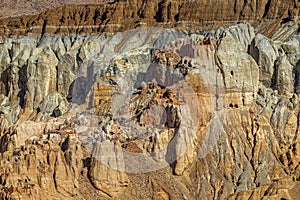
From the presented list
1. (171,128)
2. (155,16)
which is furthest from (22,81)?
(171,128)

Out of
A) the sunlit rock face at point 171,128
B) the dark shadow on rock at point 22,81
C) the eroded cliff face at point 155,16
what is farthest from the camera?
the dark shadow on rock at point 22,81

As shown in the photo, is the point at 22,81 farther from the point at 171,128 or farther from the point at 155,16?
the point at 171,128

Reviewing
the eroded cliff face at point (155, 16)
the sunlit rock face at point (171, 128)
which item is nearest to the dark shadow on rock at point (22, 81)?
the sunlit rock face at point (171, 128)

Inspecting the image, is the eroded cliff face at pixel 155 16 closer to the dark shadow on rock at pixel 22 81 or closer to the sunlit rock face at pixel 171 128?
the sunlit rock face at pixel 171 128

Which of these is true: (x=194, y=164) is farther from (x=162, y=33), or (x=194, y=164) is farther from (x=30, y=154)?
(x=162, y=33)

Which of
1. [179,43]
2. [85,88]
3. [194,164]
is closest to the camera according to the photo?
[194,164]

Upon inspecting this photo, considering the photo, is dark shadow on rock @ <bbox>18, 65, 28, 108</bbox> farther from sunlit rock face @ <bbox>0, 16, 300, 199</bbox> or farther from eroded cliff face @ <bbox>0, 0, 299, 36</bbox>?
eroded cliff face @ <bbox>0, 0, 299, 36</bbox>

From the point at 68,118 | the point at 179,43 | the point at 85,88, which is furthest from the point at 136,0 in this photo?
the point at 68,118

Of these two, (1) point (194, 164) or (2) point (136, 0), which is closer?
A: (1) point (194, 164)
